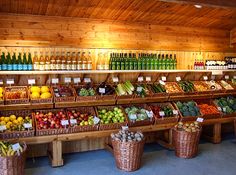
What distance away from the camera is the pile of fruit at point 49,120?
4.21 m

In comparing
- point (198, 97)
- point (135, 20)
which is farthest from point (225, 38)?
point (135, 20)

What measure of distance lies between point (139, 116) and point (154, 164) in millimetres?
867

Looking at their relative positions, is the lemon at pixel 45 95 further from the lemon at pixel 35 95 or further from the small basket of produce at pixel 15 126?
the small basket of produce at pixel 15 126

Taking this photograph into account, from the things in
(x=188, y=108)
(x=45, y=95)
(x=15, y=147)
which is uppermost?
(x=45, y=95)

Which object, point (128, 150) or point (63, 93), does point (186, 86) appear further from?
point (63, 93)

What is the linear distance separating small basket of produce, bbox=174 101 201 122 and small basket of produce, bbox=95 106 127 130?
118 cm

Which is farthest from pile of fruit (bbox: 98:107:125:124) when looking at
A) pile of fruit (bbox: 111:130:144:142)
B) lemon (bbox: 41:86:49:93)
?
lemon (bbox: 41:86:49:93)

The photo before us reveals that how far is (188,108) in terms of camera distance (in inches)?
210

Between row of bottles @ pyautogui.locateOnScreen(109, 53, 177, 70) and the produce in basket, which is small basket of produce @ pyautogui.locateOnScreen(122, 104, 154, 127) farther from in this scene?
row of bottles @ pyautogui.locateOnScreen(109, 53, 177, 70)

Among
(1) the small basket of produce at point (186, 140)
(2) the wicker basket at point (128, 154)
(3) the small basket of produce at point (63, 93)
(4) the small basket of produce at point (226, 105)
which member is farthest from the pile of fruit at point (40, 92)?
(4) the small basket of produce at point (226, 105)

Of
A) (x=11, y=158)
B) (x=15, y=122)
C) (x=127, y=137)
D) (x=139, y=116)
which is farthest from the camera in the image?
(x=139, y=116)

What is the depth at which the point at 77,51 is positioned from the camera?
4945 millimetres

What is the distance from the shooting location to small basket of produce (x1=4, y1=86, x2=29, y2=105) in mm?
4191

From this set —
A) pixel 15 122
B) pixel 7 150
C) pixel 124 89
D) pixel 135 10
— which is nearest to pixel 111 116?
pixel 124 89
